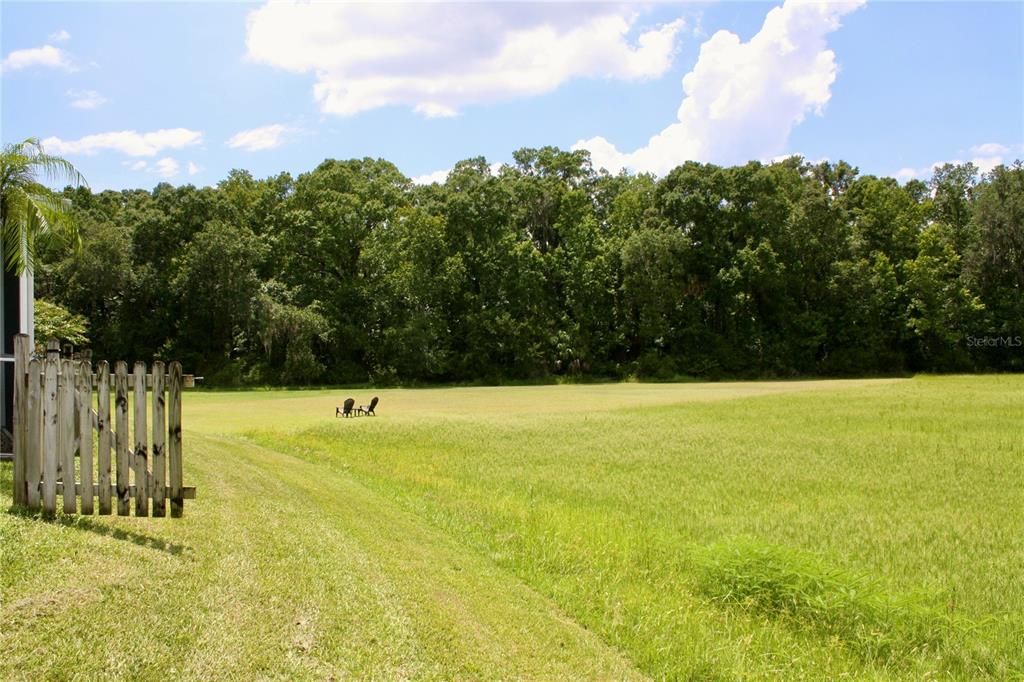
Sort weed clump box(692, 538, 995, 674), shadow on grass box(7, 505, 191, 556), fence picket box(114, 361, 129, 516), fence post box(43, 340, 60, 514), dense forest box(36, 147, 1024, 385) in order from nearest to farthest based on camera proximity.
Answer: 1. shadow on grass box(7, 505, 191, 556)
2. fence post box(43, 340, 60, 514)
3. fence picket box(114, 361, 129, 516)
4. weed clump box(692, 538, 995, 674)
5. dense forest box(36, 147, 1024, 385)

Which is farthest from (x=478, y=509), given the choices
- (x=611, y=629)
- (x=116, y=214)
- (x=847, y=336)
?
(x=116, y=214)

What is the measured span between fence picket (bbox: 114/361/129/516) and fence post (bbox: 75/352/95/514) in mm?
227

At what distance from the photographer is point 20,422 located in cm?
648

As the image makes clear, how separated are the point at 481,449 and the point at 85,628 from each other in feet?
50.6

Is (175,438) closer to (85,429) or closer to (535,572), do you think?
(85,429)

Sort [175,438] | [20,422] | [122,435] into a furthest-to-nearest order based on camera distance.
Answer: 1. [175,438]
2. [122,435]
3. [20,422]

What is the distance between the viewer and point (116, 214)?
66000 millimetres

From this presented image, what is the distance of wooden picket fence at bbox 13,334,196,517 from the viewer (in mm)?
6445

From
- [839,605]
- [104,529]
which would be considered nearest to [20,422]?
[104,529]

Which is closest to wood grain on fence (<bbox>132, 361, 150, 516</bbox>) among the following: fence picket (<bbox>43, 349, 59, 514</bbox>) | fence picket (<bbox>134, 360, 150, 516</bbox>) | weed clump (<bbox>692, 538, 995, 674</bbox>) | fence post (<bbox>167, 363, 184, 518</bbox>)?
fence picket (<bbox>134, 360, 150, 516</bbox>)

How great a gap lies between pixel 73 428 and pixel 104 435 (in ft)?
0.89

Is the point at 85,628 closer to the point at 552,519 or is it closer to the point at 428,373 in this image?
the point at 552,519

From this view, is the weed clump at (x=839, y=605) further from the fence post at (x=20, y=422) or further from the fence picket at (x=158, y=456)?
the fence post at (x=20, y=422)

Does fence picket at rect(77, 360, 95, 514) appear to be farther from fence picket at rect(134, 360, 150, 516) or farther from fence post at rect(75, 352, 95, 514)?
fence picket at rect(134, 360, 150, 516)
